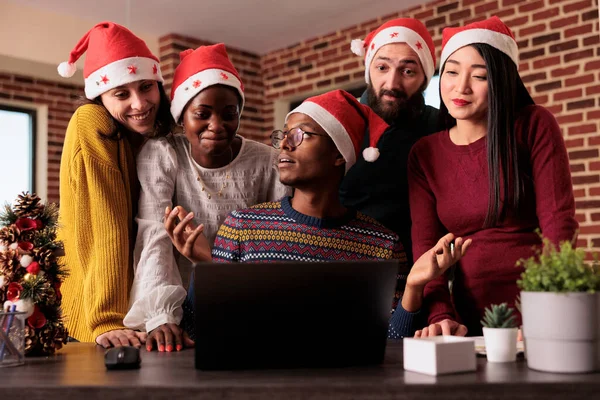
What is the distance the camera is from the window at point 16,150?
6.29 m

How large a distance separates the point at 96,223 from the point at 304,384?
1.16m

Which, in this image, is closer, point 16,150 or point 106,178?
point 106,178

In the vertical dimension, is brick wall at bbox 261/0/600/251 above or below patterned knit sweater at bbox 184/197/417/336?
above

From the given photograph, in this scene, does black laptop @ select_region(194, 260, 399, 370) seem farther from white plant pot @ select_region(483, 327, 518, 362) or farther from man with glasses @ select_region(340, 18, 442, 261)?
man with glasses @ select_region(340, 18, 442, 261)

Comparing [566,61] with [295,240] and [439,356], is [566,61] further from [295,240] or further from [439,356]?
[439,356]

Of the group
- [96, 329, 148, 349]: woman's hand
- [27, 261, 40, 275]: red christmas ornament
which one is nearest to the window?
[96, 329, 148, 349]: woman's hand

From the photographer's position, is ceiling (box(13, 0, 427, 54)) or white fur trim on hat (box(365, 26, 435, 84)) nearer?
white fur trim on hat (box(365, 26, 435, 84))

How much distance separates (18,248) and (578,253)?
3.83 ft

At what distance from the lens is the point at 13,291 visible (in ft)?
4.73

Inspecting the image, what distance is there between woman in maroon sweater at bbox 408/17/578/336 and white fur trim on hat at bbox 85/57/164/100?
3.39ft

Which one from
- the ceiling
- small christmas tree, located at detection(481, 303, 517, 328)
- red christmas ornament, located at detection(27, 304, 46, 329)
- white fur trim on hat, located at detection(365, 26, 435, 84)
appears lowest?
red christmas ornament, located at detection(27, 304, 46, 329)

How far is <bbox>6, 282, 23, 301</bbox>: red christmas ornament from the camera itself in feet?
4.71

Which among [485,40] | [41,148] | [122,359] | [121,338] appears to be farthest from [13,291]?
[41,148]

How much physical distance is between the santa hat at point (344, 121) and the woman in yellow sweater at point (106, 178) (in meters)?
0.53
